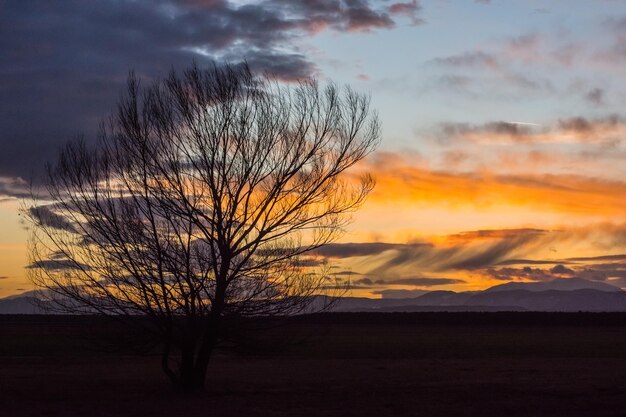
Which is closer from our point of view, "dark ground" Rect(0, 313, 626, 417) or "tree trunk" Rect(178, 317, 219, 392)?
"dark ground" Rect(0, 313, 626, 417)

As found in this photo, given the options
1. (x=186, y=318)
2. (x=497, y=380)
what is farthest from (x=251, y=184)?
(x=497, y=380)

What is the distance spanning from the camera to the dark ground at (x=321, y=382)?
82.9 ft

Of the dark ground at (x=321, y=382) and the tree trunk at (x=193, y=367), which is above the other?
the tree trunk at (x=193, y=367)

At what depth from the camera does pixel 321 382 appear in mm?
34375

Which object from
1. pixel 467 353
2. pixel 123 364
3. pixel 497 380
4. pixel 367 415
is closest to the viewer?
pixel 367 415

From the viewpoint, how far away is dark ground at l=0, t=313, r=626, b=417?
25266 millimetres

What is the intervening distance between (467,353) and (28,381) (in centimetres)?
3150

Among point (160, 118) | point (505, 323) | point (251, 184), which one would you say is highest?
point (160, 118)

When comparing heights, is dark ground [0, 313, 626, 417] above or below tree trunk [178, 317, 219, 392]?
below

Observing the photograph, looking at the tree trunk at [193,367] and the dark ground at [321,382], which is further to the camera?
the tree trunk at [193,367]

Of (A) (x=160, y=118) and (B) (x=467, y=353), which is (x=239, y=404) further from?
(B) (x=467, y=353)

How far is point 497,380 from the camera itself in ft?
113

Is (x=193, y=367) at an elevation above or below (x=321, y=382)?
above

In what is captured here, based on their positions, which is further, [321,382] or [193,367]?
[321,382]
